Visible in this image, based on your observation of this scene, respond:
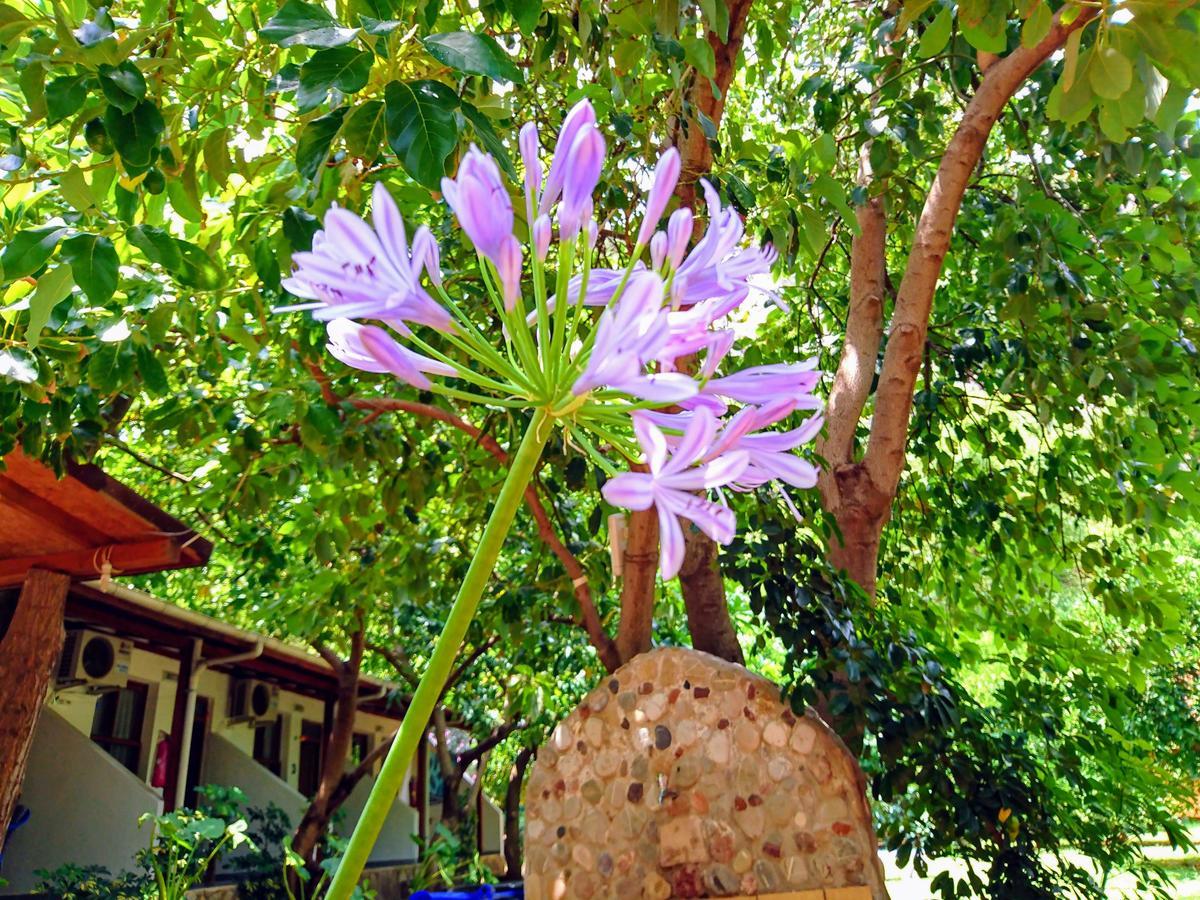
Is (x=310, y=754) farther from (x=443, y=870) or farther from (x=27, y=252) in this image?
(x=27, y=252)

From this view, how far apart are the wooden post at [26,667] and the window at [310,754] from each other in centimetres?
782

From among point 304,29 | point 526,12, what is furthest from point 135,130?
point 526,12

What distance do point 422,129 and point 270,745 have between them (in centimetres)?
1168

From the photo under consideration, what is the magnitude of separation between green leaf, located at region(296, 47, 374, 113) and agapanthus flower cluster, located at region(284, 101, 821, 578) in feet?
2.20

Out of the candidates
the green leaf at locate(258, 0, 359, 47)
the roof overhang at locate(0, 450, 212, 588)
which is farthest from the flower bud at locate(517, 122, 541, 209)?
the roof overhang at locate(0, 450, 212, 588)

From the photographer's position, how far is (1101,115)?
5.62 ft

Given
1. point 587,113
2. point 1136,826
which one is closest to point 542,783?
point 1136,826

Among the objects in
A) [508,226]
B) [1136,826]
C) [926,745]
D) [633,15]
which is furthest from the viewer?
[1136,826]

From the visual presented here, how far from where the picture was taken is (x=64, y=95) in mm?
1611

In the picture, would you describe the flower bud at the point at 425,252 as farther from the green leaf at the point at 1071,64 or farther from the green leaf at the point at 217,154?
the green leaf at the point at 217,154

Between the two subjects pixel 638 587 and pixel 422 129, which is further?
pixel 638 587

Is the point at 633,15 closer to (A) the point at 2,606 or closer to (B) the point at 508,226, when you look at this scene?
(B) the point at 508,226

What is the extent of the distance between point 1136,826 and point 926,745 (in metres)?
1.28

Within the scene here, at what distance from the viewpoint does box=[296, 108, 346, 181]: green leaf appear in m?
1.50
